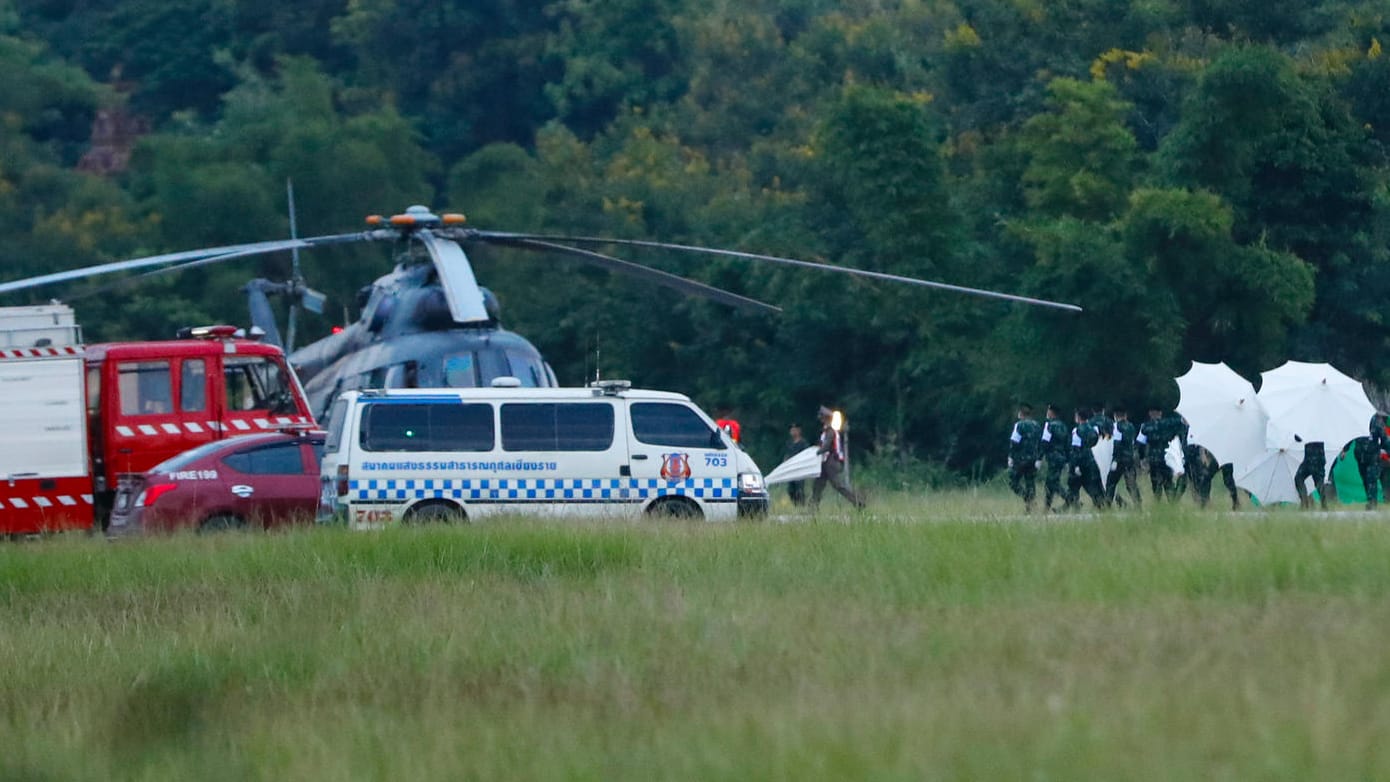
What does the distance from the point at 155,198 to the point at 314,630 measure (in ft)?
130

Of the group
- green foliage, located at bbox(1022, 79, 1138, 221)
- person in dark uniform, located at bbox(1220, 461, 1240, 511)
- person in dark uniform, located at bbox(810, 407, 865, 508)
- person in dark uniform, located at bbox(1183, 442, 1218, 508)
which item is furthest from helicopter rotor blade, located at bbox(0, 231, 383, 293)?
green foliage, located at bbox(1022, 79, 1138, 221)

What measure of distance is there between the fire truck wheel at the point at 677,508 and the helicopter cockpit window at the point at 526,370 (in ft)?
10.1

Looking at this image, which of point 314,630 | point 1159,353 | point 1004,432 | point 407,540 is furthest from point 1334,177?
point 314,630

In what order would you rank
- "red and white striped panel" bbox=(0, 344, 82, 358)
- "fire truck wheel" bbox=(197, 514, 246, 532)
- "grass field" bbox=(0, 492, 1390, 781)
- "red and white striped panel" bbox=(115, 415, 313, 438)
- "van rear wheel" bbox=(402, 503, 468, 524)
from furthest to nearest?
"red and white striped panel" bbox=(115, 415, 313, 438) < "red and white striped panel" bbox=(0, 344, 82, 358) < "fire truck wheel" bbox=(197, 514, 246, 532) < "van rear wheel" bbox=(402, 503, 468, 524) < "grass field" bbox=(0, 492, 1390, 781)

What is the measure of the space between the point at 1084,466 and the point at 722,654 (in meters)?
12.3

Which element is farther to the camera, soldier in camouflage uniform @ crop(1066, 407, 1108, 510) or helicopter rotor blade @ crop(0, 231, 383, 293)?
soldier in camouflage uniform @ crop(1066, 407, 1108, 510)

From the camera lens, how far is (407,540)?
46.0ft

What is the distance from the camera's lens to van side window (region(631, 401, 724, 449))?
1788 cm

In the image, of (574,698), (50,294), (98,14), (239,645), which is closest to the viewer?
(574,698)

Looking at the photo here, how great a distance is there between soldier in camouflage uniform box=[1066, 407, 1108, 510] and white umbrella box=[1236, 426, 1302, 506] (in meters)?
1.50

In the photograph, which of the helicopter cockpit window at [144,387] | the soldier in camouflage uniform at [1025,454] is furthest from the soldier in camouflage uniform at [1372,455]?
the helicopter cockpit window at [144,387]

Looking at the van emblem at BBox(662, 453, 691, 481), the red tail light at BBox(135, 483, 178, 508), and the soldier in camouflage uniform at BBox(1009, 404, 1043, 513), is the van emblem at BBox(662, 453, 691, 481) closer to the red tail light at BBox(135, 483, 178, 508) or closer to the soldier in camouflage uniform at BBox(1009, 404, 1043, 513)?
the red tail light at BBox(135, 483, 178, 508)

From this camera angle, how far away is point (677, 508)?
17922mm

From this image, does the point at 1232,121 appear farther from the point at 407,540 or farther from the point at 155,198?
the point at 155,198
